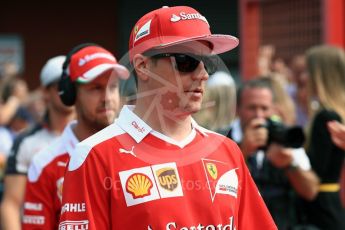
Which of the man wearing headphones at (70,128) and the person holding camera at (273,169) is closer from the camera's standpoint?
the man wearing headphones at (70,128)

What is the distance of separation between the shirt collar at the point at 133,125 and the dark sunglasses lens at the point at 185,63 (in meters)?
0.25

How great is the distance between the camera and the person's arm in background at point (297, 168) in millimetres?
5375

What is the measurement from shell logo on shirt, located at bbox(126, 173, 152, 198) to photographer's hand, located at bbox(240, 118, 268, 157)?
209 cm

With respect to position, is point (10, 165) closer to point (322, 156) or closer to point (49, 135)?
point (49, 135)

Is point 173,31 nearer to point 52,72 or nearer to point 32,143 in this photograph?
point 52,72

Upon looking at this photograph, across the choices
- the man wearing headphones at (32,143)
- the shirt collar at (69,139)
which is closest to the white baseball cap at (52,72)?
the man wearing headphones at (32,143)

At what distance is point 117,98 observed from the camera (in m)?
3.91

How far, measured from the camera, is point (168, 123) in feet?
11.1

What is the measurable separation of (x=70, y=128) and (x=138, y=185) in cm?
150

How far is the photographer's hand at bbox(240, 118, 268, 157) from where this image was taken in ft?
17.4

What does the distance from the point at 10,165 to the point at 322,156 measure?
1937 millimetres

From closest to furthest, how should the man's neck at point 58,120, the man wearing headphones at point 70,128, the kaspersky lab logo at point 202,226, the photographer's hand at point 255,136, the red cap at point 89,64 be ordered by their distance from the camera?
the kaspersky lab logo at point 202,226 < the man wearing headphones at point 70,128 < the red cap at point 89,64 < the photographer's hand at point 255,136 < the man's neck at point 58,120

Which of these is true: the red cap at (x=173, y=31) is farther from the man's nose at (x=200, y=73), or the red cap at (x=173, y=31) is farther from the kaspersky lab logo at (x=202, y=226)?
the kaspersky lab logo at (x=202, y=226)

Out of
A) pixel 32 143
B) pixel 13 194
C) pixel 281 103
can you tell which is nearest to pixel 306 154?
pixel 281 103
